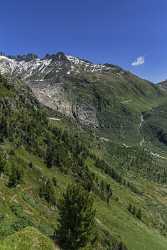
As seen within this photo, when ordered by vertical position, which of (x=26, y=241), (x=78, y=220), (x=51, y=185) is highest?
(x=26, y=241)

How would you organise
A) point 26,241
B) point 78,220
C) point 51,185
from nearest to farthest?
point 26,241 < point 78,220 < point 51,185

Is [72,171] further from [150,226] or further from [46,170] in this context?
[150,226]

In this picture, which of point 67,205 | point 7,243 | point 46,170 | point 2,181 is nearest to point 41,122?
point 46,170

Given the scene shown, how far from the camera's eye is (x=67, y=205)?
56562 millimetres

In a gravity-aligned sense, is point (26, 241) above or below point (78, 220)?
above

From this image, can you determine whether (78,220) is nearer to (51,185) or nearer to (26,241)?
(26,241)

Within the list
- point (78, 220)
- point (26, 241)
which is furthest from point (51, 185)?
point (26, 241)

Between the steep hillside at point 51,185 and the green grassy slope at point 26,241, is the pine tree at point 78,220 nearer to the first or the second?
the steep hillside at point 51,185

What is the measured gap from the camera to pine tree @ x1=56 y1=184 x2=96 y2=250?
51.2 meters

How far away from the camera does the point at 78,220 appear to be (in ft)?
179

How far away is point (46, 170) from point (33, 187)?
1023 inches

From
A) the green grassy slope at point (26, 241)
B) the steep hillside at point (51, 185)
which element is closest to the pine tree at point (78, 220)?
the steep hillside at point (51, 185)

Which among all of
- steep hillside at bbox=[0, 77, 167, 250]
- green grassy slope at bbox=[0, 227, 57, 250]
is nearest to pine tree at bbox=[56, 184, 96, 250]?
steep hillside at bbox=[0, 77, 167, 250]

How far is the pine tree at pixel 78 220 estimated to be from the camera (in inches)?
2015
